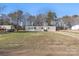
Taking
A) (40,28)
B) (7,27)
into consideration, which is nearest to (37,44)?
(40,28)

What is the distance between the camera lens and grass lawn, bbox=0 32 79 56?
93.0 inches

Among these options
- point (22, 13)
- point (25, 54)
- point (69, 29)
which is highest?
point (22, 13)

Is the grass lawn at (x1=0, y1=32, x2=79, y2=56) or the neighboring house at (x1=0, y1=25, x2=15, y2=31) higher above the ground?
the neighboring house at (x1=0, y1=25, x2=15, y2=31)

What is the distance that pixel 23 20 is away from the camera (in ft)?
7.92

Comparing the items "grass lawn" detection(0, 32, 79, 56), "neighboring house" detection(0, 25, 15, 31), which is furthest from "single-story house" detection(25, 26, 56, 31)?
"neighboring house" detection(0, 25, 15, 31)

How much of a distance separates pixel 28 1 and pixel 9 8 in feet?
0.65

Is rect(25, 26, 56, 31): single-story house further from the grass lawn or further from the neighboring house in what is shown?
the neighboring house

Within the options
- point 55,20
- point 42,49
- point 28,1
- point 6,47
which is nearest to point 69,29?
point 55,20

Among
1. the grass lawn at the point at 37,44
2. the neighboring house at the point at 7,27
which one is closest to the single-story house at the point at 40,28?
the grass lawn at the point at 37,44

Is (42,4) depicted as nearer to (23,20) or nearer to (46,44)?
(23,20)

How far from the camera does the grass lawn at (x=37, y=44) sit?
2.36 meters

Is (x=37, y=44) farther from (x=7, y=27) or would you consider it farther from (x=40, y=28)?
(x=7, y=27)

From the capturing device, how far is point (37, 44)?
239 cm

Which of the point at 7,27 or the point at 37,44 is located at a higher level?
the point at 7,27
